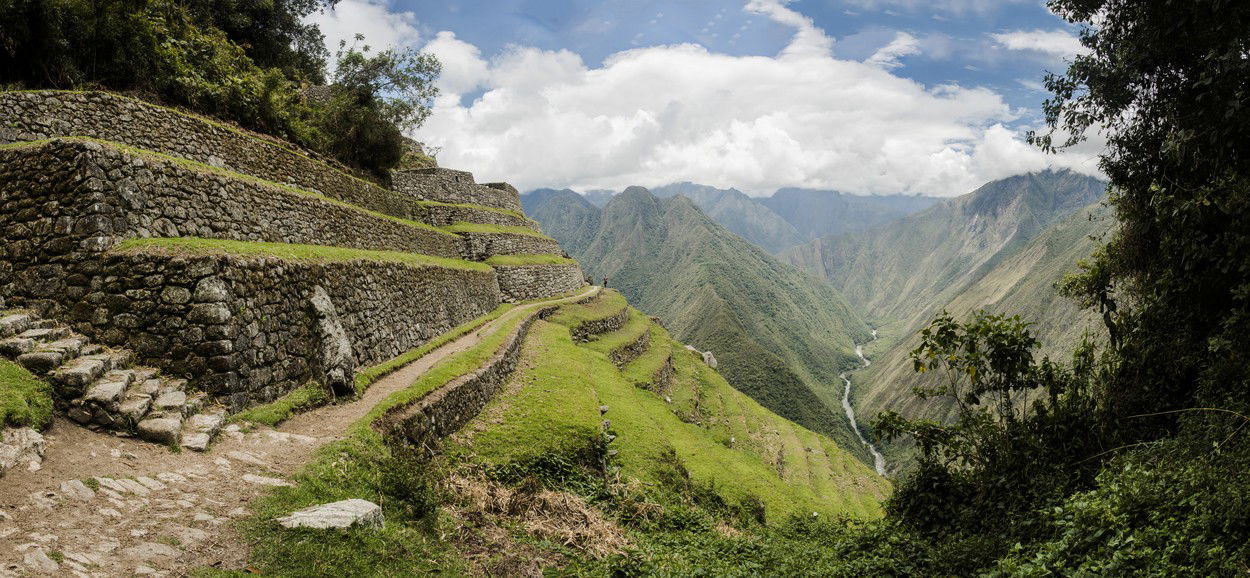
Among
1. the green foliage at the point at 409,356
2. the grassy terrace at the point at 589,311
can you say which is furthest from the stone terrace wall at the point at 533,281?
the green foliage at the point at 409,356

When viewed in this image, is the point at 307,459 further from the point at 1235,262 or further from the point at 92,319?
the point at 1235,262

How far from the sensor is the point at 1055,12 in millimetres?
11539

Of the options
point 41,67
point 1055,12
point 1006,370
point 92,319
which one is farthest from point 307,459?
point 1055,12

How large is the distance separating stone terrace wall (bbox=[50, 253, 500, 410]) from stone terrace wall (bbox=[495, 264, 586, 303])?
21.7m

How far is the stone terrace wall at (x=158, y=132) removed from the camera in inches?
511

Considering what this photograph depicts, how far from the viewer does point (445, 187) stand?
38.5 m

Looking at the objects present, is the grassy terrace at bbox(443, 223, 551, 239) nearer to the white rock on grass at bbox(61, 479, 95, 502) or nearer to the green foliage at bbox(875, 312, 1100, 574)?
the white rock on grass at bbox(61, 479, 95, 502)

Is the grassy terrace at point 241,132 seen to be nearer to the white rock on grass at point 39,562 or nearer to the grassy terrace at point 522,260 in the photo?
the grassy terrace at point 522,260

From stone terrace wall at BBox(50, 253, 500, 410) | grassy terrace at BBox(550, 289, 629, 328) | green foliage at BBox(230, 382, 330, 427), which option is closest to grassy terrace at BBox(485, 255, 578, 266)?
grassy terrace at BBox(550, 289, 629, 328)

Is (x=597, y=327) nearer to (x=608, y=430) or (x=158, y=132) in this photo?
(x=608, y=430)

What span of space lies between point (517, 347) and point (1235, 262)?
65.3 ft

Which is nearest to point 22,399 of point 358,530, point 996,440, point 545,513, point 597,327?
point 358,530

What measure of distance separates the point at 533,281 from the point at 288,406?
1130 inches

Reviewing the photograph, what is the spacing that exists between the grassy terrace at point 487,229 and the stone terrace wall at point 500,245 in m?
0.36
